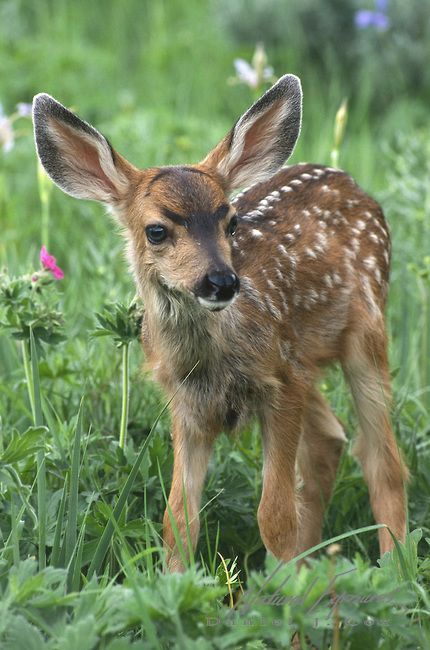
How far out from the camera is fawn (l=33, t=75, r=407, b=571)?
398 centimetres

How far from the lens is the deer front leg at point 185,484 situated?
400cm

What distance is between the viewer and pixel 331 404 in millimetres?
5203

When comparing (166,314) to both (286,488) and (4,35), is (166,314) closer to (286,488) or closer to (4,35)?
(286,488)

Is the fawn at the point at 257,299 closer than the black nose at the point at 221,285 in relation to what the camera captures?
No

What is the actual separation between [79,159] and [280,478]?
1.35 m

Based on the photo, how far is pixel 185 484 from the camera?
4.09 metres

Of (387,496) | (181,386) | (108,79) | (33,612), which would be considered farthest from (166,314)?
(108,79)

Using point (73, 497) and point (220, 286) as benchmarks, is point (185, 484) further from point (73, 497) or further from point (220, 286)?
point (220, 286)

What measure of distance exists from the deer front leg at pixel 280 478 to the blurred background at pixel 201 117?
25cm

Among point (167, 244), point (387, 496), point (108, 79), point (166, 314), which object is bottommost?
point (387, 496)

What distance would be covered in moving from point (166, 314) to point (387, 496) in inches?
43.2

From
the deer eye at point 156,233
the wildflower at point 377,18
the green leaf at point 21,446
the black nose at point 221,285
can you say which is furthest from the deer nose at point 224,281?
the wildflower at point 377,18

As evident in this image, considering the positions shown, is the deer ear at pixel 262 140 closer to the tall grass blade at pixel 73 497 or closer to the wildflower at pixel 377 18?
the tall grass blade at pixel 73 497

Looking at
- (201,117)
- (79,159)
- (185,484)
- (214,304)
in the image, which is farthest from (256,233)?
(201,117)
